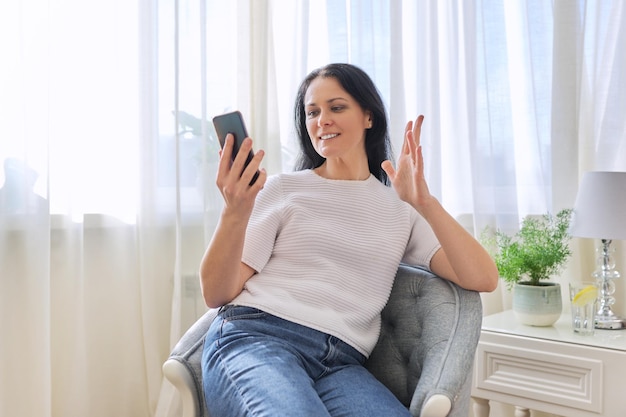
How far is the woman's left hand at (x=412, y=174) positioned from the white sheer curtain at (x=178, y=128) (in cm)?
77

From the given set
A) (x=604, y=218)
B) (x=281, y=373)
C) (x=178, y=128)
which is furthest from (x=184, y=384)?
(x=604, y=218)

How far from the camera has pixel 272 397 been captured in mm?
1229

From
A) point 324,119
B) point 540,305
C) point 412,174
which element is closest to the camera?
point 412,174

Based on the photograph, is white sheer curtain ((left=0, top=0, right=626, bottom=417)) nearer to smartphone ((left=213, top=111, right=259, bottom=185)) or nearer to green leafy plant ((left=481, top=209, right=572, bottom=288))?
green leafy plant ((left=481, top=209, right=572, bottom=288))

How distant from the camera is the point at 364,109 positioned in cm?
170

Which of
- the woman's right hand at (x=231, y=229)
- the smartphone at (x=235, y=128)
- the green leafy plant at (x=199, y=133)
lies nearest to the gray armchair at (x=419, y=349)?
the woman's right hand at (x=231, y=229)

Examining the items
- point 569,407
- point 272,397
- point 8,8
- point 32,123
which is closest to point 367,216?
point 272,397

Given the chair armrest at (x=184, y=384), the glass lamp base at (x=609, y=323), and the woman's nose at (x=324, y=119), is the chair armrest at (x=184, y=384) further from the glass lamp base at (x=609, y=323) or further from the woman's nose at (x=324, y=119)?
the glass lamp base at (x=609, y=323)

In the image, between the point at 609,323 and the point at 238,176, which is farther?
the point at 609,323

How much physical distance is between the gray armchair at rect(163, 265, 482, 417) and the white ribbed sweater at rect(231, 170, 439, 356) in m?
0.07

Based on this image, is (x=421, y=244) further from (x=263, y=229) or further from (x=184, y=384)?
(x=184, y=384)

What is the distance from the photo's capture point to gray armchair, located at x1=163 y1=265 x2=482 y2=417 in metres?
1.34

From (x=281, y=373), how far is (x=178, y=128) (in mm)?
1009

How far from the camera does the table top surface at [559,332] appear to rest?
1.79 m
